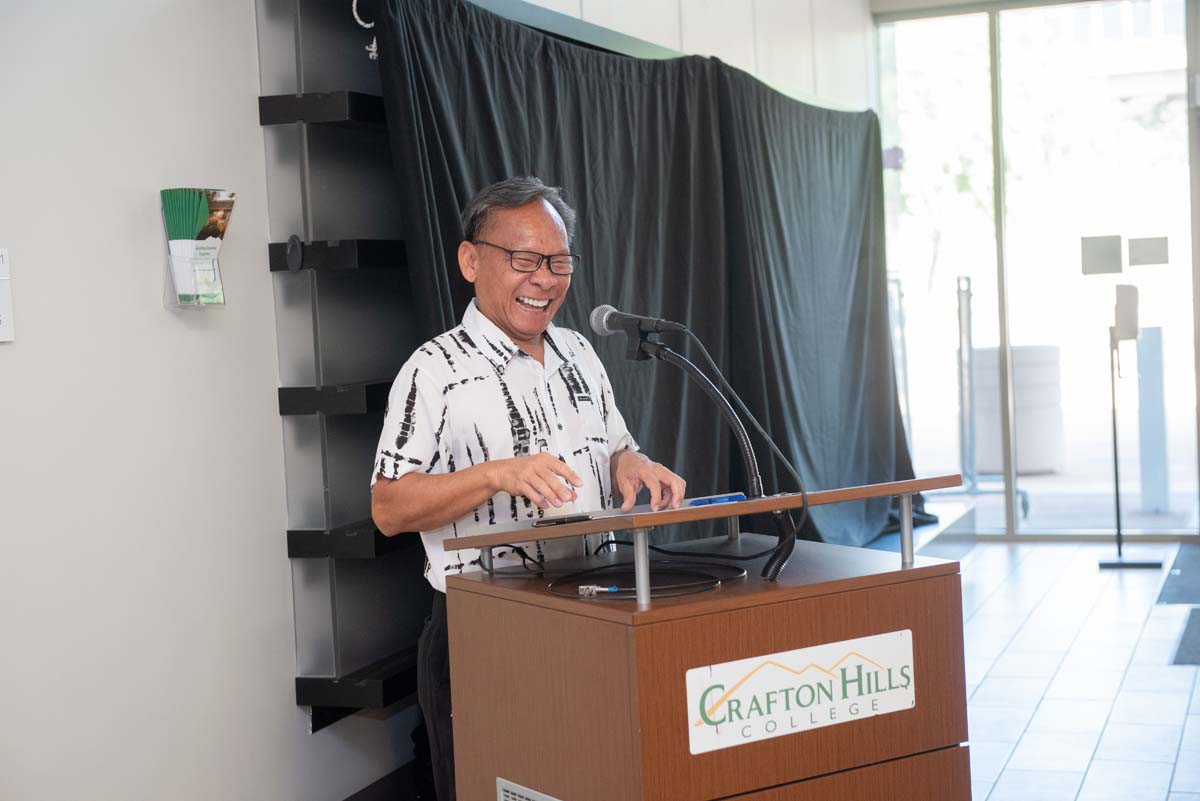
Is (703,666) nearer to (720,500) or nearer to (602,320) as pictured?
(720,500)

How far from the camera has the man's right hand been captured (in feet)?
6.19

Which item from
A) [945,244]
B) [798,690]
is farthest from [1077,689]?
[945,244]

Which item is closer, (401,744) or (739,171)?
(401,744)

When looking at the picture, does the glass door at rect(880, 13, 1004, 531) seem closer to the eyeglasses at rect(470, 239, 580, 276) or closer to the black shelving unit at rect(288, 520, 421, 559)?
the black shelving unit at rect(288, 520, 421, 559)

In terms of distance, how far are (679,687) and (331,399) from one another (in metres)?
1.48

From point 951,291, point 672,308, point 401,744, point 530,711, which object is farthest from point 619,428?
point 951,291

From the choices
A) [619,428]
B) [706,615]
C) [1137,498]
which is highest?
[619,428]

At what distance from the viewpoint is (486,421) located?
234 cm

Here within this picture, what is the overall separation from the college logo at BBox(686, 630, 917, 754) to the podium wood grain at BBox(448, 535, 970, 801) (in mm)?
14

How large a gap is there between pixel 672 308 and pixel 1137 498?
3.98 meters

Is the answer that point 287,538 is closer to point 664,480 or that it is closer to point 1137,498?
point 664,480

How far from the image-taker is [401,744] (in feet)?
11.1

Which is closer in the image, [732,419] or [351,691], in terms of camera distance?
[732,419]

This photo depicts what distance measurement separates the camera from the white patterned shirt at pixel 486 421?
7.39 ft
